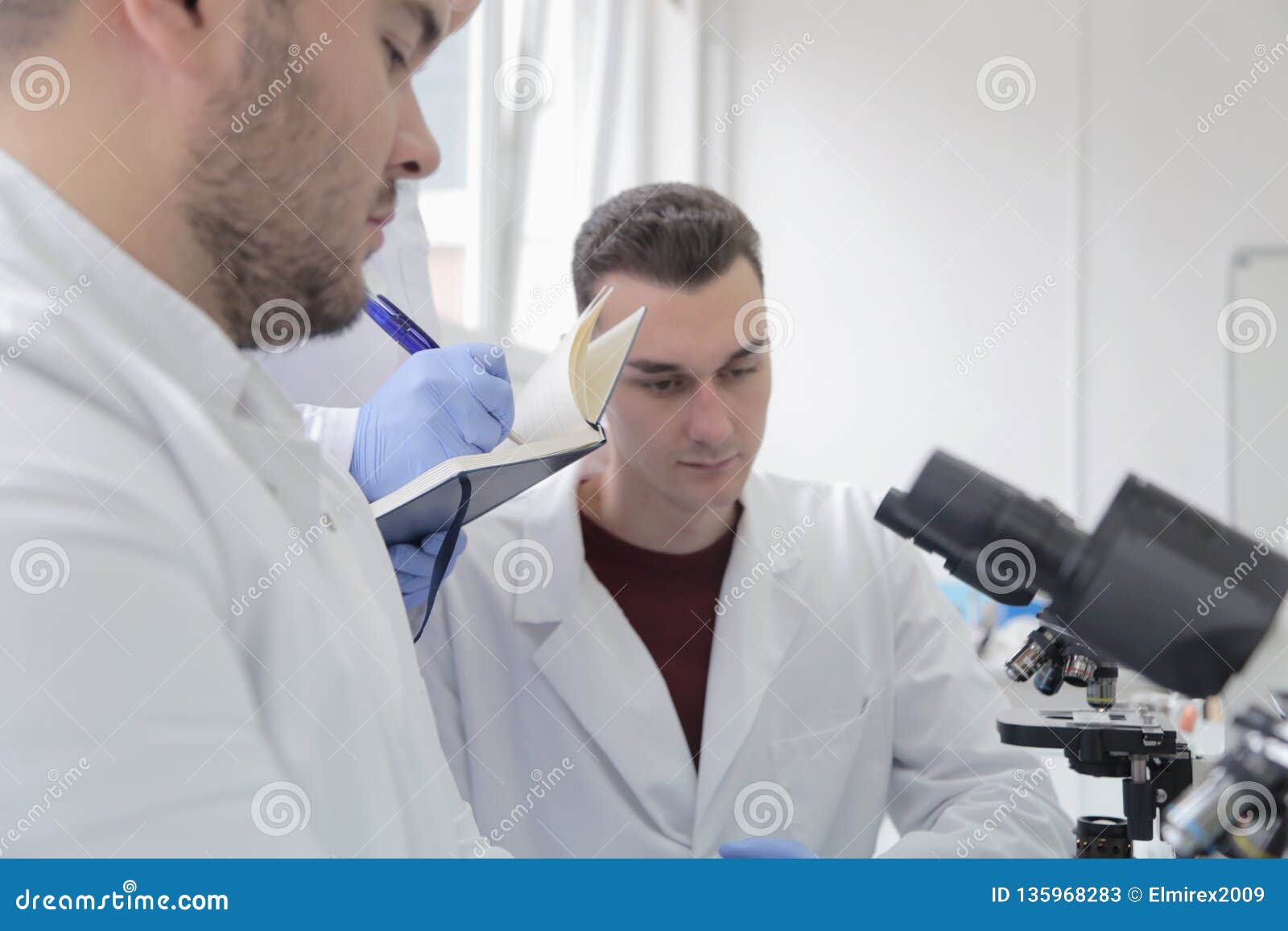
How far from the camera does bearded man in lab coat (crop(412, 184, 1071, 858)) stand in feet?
4.52

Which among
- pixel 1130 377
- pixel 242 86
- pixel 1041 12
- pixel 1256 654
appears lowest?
pixel 1256 654

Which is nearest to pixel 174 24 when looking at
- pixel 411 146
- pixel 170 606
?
pixel 411 146

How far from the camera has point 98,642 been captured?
22.1 inches

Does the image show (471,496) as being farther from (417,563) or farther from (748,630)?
(748,630)

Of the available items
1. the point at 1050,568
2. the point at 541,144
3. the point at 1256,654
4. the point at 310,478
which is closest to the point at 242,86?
the point at 310,478

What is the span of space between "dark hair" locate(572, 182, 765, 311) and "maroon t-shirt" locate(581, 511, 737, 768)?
1.29 ft

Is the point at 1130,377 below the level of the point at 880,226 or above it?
below

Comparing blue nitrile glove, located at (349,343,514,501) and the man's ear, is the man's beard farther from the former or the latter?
blue nitrile glove, located at (349,343,514,501)

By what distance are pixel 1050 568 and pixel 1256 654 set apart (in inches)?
5.5

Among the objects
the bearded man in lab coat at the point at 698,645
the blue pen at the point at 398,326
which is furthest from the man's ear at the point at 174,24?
the bearded man in lab coat at the point at 698,645

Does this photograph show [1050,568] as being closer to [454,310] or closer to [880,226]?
[454,310]

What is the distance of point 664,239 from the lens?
1621 millimetres

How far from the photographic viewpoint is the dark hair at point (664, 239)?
1608 millimetres

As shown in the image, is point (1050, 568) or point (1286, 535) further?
point (1286, 535)
